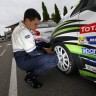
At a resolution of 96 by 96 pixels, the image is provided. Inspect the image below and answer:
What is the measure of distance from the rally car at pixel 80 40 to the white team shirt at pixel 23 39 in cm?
73

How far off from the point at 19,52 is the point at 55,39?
1.01m

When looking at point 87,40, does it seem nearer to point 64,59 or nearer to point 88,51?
point 88,51

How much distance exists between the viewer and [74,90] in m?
3.88

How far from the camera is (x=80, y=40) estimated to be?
372cm

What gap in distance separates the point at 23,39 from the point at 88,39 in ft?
3.76

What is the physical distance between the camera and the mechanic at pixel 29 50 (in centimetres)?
391

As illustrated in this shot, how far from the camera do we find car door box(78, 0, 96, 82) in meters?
3.41

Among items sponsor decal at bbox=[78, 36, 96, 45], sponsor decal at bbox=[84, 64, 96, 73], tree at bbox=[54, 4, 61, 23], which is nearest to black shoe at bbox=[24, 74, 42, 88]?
sponsor decal at bbox=[84, 64, 96, 73]

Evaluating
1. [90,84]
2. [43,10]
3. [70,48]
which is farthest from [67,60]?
[43,10]

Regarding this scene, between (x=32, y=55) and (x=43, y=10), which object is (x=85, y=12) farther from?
(x=43, y=10)

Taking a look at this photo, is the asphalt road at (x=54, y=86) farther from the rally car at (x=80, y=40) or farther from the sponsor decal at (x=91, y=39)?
the sponsor decal at (x=91, y=39)

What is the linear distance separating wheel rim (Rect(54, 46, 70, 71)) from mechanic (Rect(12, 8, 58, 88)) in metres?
0.30

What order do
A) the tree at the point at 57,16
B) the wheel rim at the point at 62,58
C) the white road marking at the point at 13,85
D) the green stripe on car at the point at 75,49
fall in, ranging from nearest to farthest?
the green stripe on car at the point at 75,49 → the white road marking at the point at 13,85 → the wheel rim at the point at 62,58 → the tree at the point at 57,16

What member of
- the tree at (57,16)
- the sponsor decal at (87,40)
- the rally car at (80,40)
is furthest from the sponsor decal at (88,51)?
the tree at (57,16)
